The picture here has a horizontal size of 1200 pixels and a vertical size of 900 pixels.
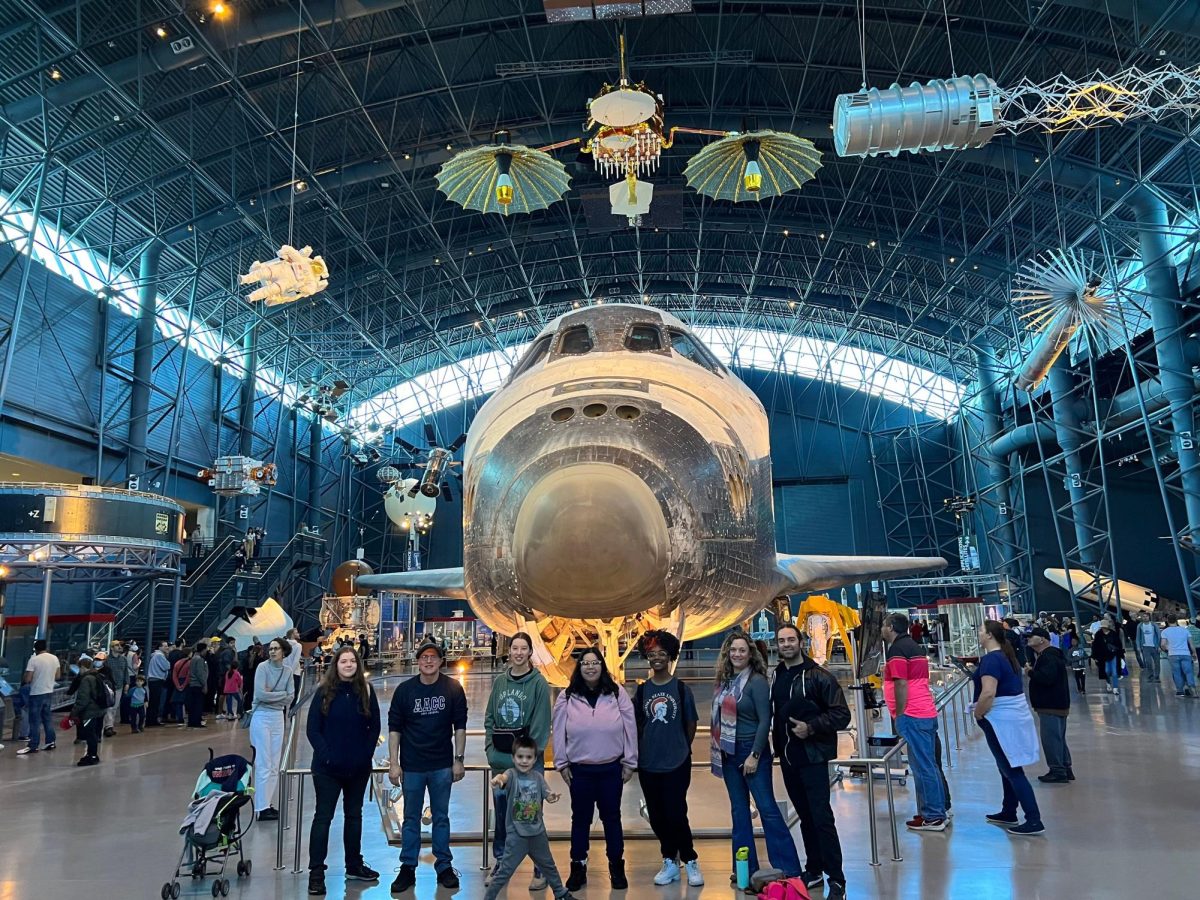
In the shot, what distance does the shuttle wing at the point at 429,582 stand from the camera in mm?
9141

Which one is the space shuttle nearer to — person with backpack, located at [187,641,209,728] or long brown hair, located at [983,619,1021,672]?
long brown hair, located at [983,619,1021,672]

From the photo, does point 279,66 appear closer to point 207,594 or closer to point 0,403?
point 0,403

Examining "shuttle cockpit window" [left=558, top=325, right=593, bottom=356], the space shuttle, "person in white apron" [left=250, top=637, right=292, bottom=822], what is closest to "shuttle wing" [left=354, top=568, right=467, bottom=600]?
"person in white apron" [left=250, top=637, right=292, bottom=822]

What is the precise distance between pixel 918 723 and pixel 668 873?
6.81 ft

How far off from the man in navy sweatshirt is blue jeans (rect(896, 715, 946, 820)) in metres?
2.77

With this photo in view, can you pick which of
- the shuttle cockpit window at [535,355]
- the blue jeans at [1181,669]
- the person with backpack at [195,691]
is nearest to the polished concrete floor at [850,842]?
the shuttle cockpit window at [535,355]

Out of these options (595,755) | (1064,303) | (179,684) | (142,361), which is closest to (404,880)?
(595,755)

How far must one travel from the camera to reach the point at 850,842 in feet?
15.4

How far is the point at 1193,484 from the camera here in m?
18.4

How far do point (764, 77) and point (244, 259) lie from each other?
1605cm

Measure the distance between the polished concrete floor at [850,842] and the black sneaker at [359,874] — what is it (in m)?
0.07

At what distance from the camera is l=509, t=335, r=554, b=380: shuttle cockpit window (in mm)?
6078

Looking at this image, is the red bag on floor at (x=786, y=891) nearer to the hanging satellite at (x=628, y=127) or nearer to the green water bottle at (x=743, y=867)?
the green water bottle at (x=743, y=867)

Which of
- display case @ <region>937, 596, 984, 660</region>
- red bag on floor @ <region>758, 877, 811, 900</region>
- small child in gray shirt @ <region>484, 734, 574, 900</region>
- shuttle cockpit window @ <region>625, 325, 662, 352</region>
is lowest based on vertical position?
red bag on floor @ <region>758, 877, 811, 900</region>
